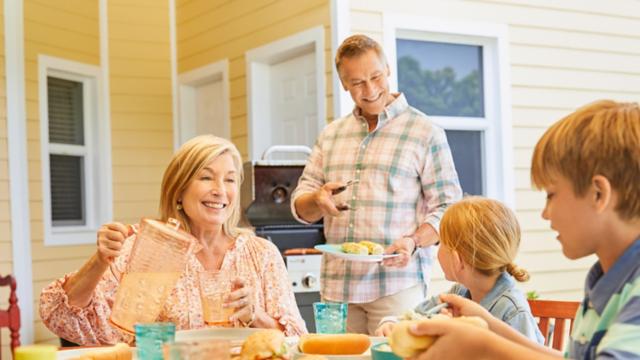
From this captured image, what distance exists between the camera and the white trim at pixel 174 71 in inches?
254

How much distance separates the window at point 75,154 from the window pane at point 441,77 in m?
2.62

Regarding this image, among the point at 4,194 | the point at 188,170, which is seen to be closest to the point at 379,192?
the point at 188,170

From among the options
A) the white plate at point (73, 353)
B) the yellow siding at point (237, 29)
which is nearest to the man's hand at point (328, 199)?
the white plate at point (73, 353)

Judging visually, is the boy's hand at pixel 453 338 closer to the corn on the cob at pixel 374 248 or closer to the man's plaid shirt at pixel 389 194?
the corn on the cob at pixel 374 248

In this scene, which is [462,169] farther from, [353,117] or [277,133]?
[353,117]

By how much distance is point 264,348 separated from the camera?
1.46 metres

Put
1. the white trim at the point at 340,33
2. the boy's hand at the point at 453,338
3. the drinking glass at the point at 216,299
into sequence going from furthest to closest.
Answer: the white trim at the point at 340,33 < the drinking glass at the point at 216,299 < the boy's hand at the point at 453,338

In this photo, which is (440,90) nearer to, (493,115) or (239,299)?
(493,115)

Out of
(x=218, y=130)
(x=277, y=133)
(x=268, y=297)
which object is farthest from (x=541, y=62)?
(x=268, y=297)

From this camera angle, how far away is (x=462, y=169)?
489 cm

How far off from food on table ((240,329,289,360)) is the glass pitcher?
0.70 feet

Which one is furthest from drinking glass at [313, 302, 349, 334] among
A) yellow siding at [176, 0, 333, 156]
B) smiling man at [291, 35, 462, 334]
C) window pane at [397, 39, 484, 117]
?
window pane at [397, 39, 484, 117]

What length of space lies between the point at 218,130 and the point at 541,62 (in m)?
2.47

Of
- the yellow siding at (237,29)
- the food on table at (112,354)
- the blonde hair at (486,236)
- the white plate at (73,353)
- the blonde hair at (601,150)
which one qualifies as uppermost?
the yellow siding at (237,29)
